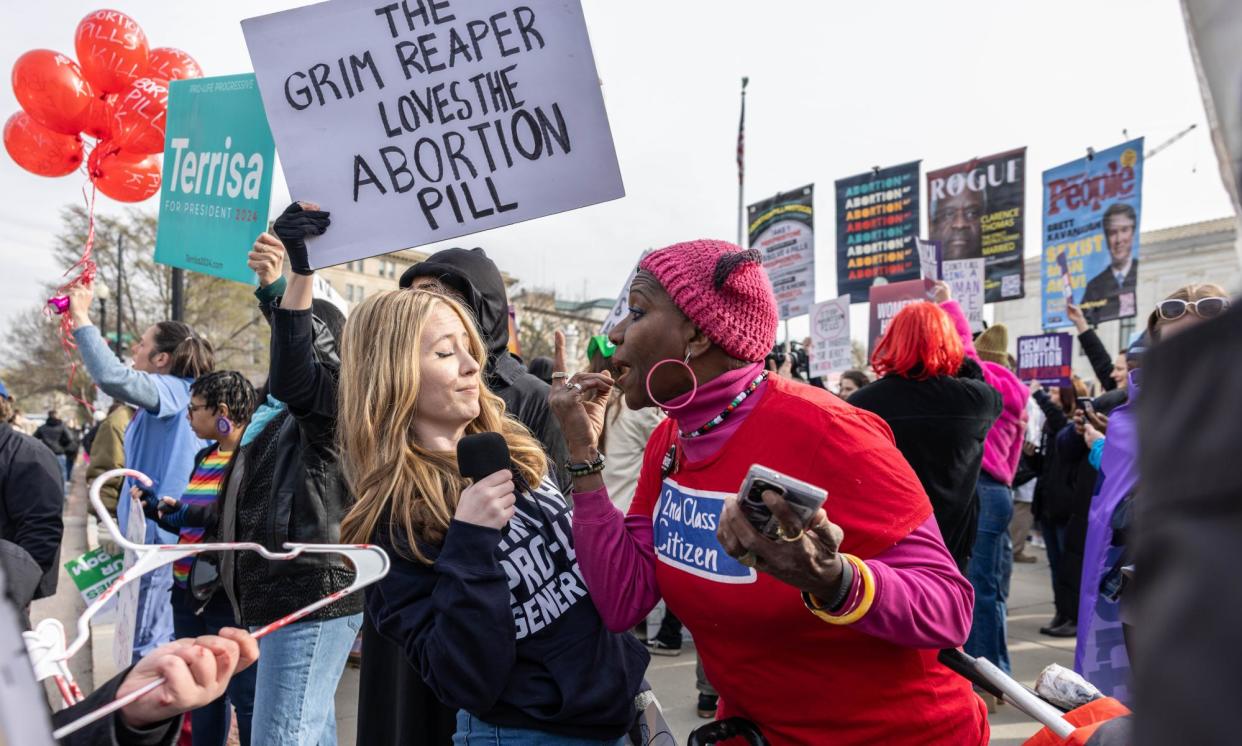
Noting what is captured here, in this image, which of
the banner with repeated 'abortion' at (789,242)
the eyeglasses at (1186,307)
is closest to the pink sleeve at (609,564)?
the eyeglasses at (1186,307)

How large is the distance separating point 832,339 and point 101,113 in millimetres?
7203

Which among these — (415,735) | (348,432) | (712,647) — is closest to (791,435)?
(712,647)

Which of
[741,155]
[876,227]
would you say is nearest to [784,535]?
[876,227]

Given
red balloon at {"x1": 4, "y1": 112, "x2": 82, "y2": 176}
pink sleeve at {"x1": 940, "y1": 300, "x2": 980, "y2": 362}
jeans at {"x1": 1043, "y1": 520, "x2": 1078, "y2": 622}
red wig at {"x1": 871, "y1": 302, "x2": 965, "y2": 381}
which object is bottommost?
jeans at {"x1": 1043, "y1": 520, "x2": 1078, "y2": 622}

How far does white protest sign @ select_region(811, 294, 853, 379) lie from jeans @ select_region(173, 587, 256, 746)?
22.6ft

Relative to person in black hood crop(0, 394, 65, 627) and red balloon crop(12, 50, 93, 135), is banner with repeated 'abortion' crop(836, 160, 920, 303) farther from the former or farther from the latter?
person in black hood crop(0, 394, 65, 627)

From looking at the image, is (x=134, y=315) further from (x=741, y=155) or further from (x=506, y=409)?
(x=506, y=409)

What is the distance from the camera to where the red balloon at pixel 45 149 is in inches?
233

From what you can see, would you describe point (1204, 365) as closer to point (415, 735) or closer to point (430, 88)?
point (415, 735)

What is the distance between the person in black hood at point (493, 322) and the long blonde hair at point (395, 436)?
0.56 metres

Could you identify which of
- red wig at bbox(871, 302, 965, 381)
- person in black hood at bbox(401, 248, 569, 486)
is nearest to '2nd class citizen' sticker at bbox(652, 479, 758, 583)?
person in black hood at bbox(401, 248, 569, 486)

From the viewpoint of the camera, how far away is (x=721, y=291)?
1.79m

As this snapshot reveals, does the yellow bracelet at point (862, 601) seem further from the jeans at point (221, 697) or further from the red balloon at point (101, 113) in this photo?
the red balloon at point (101, 113)

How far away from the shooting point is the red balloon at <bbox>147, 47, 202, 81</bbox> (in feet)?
19.1
